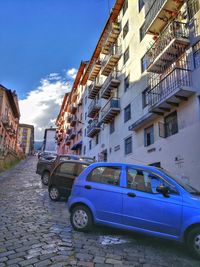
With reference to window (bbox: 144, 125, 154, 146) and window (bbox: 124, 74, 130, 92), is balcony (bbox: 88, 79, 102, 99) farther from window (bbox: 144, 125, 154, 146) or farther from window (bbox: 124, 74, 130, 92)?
window (bbox: 144, 125, 154, 146)

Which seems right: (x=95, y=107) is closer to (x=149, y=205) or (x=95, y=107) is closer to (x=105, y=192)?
(x=105, y=192)

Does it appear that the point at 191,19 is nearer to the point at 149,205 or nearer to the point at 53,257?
the point at 149,205

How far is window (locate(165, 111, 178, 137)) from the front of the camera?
44.5ft

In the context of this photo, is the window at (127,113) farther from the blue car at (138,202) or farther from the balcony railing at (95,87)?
the blue car at (138,202)

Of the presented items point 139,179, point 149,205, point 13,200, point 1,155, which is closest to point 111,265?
point 149,205

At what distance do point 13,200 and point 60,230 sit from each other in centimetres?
487

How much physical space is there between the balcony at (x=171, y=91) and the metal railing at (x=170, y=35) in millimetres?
1992

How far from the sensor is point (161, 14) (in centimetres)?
1525

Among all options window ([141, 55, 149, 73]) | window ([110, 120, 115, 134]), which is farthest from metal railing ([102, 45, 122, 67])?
window ([110, 120, 115, 134])

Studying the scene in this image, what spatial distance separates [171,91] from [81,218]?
9210 millimetres

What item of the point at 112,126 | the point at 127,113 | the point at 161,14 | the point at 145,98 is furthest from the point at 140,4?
the point at 112,126

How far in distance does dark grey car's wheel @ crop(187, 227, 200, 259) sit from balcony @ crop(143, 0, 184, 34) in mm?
13675

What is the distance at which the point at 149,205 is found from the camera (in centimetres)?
527

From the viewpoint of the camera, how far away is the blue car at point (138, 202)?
4.90 meters
